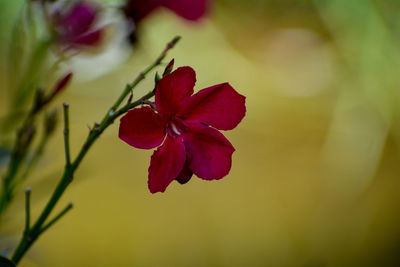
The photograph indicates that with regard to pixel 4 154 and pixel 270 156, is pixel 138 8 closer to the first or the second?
pixel 4 154

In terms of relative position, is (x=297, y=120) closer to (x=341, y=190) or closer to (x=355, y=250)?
(x=341, y=190)

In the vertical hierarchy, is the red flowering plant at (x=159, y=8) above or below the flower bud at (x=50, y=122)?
above

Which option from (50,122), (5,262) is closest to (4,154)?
(50,122)

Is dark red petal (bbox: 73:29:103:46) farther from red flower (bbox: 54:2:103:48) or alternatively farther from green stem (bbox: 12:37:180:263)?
green stem (bbox: 12:37:180:263)

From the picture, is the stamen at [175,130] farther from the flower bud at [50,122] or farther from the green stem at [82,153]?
the flower bud at [50,122]

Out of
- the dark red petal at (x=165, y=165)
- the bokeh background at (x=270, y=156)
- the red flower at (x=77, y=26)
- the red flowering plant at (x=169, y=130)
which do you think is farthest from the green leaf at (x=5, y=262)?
the bokeh background at (x=270, y=156)

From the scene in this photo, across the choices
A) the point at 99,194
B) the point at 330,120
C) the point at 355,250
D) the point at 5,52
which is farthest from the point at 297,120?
the point at 5,52
